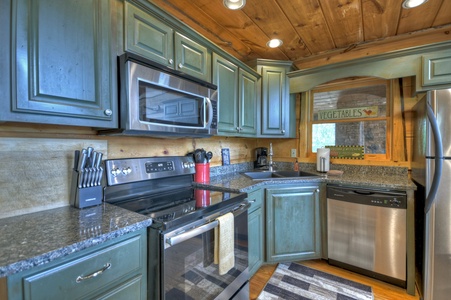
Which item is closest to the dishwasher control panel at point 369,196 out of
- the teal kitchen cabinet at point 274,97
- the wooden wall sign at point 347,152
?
the wooden wall sign at point 347,152

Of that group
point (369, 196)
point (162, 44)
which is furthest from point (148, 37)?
point (369, 196)

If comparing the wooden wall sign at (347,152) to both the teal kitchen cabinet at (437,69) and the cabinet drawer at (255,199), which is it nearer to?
the teal kitchen cabinet at (437,69)

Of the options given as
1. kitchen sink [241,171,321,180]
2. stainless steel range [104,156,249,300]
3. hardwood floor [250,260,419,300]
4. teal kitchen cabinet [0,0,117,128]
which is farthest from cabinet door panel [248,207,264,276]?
teal kitchen cabinet [0,0,117,128]

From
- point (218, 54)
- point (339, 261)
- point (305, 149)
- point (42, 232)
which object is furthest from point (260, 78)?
point (42, 232)

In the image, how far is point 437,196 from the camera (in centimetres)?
155

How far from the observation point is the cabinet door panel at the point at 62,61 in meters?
0.86

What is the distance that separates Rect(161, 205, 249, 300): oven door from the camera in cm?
99

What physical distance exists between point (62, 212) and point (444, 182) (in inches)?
96.4

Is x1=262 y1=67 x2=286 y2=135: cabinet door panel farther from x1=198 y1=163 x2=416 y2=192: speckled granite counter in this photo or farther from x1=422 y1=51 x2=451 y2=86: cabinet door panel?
x1=422 y1=51 x2=451 y2=86: cabinet door panel

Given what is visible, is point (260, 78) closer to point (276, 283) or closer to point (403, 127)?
point (403, 127)

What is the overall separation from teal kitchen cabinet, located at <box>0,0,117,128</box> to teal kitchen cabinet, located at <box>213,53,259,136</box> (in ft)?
3.10

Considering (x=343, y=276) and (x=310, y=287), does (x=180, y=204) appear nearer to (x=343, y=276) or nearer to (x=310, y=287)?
(x=310, y=287)

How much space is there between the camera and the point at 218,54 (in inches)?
74.9

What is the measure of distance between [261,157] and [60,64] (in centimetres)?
234
